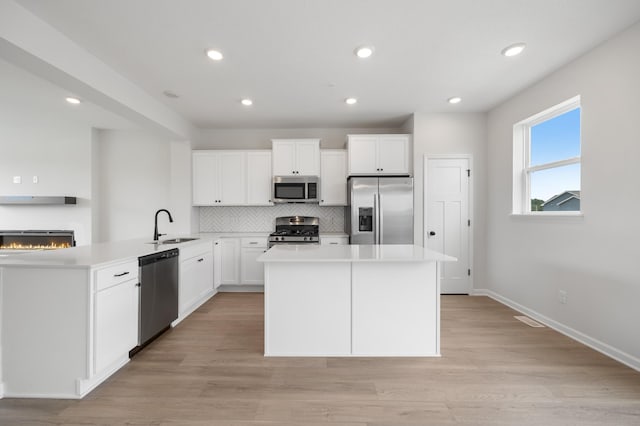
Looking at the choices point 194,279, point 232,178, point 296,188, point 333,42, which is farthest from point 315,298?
point 232,178

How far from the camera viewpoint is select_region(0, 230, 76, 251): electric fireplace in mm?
4859

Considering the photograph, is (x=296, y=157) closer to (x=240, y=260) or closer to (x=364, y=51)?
(x=240, y=260)

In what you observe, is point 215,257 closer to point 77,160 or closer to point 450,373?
point 77,160

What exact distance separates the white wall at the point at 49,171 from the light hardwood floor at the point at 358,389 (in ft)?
11.8

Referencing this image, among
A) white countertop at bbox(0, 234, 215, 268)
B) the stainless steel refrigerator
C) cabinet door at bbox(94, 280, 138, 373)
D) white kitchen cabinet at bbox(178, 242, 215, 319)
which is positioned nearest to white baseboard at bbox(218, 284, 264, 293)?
white kitchen cabinet at bbox(178, 242, 215, 319)

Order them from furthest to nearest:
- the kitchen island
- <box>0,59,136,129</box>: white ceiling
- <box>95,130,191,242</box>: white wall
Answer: <box>95,130,191,242</box>: white wall
<box>0,59,136,129</box>: white ceiling
the kitchen island

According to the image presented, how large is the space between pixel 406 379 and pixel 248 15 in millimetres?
2952

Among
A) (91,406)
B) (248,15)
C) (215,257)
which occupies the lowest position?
(91,406)

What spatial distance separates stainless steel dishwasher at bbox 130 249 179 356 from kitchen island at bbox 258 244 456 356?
112 centimetres

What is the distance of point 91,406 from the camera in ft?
Result: 6.00

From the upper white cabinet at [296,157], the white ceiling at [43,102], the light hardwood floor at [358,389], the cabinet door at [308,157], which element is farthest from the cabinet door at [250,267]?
the white ceiling at [43,102]

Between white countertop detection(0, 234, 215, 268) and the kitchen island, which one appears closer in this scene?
white countertop detection(0, 234, 215, 268)

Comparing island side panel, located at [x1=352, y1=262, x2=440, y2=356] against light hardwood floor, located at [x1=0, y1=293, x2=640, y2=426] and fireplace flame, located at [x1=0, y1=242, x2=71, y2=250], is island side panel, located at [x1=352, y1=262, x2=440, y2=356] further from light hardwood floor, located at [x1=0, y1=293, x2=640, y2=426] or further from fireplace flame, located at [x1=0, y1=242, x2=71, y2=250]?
fireplace flame, located at [x1=0, y1=242, x2=71, y2=250]

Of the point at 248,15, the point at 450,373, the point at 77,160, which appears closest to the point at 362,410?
the point at 450,373
